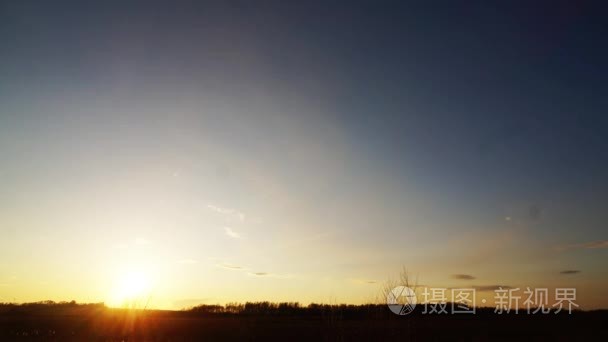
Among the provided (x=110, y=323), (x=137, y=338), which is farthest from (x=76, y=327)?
(x=137, y=338)

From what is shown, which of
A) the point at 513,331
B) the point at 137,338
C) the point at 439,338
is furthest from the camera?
the point at 513,331

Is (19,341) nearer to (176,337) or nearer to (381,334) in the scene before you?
(176,337)

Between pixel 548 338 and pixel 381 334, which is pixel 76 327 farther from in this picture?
pixel 548 338

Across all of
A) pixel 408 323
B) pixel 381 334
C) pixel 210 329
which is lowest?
pixel 210 329

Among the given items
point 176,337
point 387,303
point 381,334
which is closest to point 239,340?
point 176,337

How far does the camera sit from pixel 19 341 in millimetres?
24672

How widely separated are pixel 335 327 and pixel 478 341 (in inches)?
730

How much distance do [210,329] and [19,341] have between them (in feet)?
53.7

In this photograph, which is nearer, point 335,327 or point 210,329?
point 335,327

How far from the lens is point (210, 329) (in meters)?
37.4

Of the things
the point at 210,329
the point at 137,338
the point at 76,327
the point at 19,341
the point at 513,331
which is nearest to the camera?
the point at 19,341

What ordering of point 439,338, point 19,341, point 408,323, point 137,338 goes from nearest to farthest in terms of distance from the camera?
point 408,323 → point 19,341 → point 137,338 → point 439,338

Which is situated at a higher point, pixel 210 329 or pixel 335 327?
pixel 335 327

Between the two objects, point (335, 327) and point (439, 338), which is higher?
point (335, 327)
